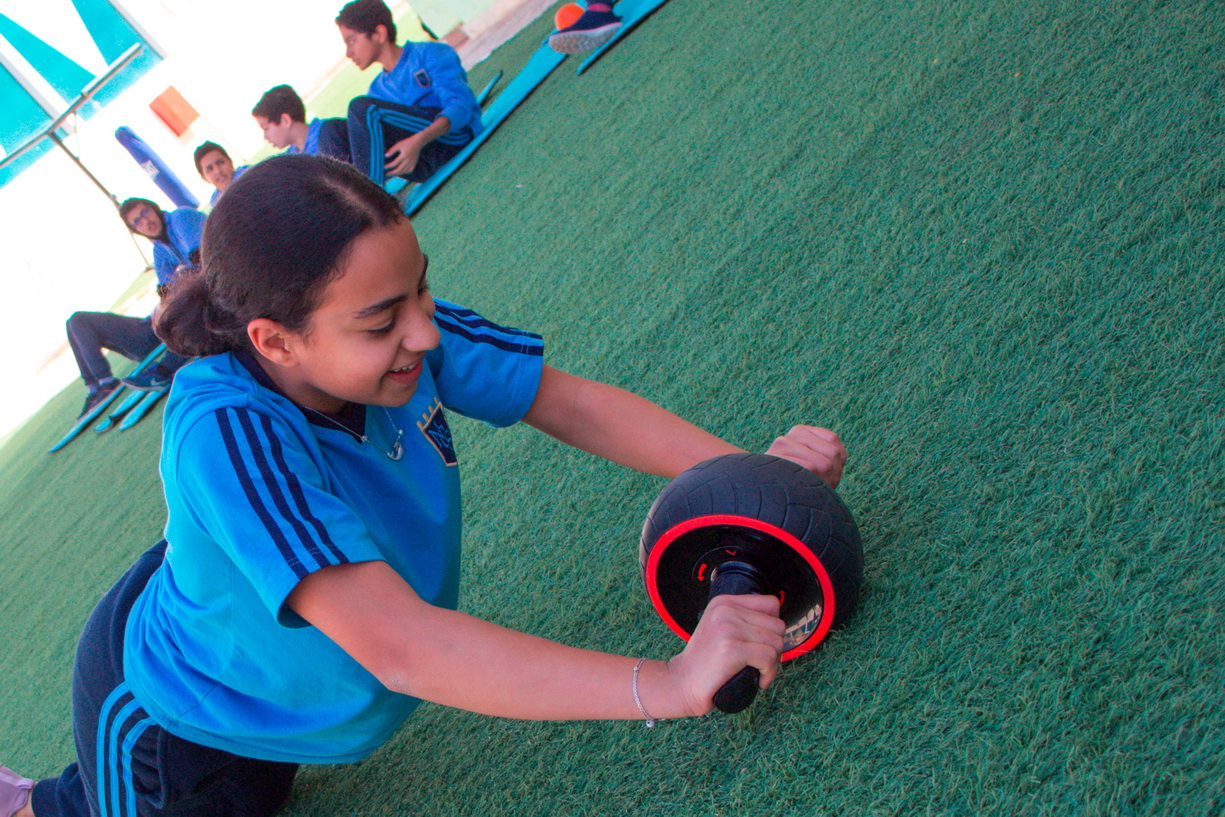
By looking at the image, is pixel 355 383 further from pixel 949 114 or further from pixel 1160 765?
pixel 949 114

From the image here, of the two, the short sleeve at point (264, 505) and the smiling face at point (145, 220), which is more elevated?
the short sleeve at point (264, 505)

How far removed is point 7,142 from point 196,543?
783 centimetres

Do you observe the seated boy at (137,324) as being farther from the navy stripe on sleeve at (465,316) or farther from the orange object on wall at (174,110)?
the orange object on wall at (174,110)

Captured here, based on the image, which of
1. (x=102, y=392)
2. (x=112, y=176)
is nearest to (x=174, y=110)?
(x=112, y=176)

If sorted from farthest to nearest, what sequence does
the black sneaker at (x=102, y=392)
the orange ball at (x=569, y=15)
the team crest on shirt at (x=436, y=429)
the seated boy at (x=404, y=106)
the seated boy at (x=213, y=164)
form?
the black sneaker at (x=102, y=392) → the seated boy at (x=213, y=164) → the seated boy at (x=404, y=106) → the orange ball at (x=569, y=15) → the team crest on shirt at (x=436, y=429)

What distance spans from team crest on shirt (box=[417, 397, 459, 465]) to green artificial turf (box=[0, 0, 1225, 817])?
43cm

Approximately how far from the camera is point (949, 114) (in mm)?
2426

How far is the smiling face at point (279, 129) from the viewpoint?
6047 millimetres

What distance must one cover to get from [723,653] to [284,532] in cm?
56

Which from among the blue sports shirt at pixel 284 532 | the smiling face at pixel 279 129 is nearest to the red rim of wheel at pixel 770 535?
the blue sports shirt at pixel 284 532

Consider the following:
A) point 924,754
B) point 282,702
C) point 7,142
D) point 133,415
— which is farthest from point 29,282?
point 924,754

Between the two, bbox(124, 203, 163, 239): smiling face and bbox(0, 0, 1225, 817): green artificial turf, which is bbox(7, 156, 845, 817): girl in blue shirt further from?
bbox(124, 203, 163, 239): smiling face

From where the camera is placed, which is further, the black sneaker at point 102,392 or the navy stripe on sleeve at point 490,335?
the black sneaker at point 102,392

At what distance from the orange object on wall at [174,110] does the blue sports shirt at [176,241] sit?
8.29m
